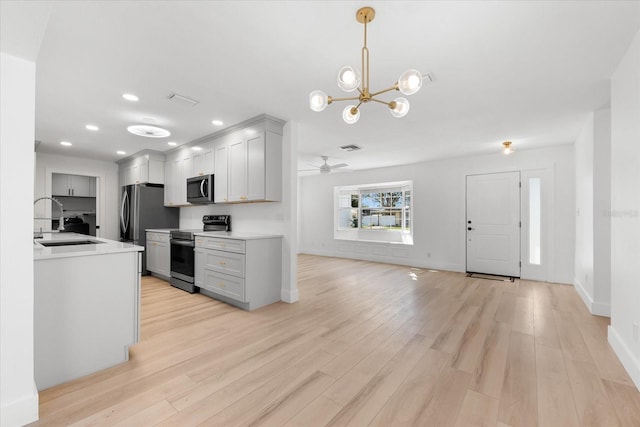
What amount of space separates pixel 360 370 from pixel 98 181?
705 cm

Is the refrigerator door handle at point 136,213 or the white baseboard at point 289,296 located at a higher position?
the refrigerator door handle at point 136,213

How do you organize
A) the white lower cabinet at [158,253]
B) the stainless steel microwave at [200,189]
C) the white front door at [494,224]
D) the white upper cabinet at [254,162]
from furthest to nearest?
the white front door at [494,224], the white lower cabinet at [158,253], the stainless steel microwave at [200,189], the white upper cabinet at [254,162]

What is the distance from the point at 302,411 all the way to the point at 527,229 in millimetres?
5380

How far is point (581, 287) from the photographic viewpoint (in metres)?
4.02

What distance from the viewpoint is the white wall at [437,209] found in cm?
482

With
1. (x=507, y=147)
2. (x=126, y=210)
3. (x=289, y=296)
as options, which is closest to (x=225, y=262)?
(x=289, y=296)

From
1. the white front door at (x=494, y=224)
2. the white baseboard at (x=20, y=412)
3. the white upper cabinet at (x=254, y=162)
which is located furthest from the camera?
the white front door at (x=494, y=224)

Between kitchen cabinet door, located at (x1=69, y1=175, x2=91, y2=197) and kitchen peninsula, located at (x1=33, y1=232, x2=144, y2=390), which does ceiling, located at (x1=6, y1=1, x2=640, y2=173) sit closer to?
kitchen peninsula, located at (x1=33, y1=232, x2=144, y2=390)

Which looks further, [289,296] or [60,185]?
[60,185]

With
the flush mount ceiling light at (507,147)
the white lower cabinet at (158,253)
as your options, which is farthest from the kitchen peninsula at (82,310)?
the flush mount ceiling light at (507,147)

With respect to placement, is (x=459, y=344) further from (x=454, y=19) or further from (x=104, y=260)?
(x=104, y=260)

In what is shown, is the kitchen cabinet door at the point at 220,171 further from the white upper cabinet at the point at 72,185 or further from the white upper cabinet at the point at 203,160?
the white upper cabinet at the point at 72,185

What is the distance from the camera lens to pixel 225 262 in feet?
11.9

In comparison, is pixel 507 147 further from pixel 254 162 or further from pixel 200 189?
pixel 200 189
